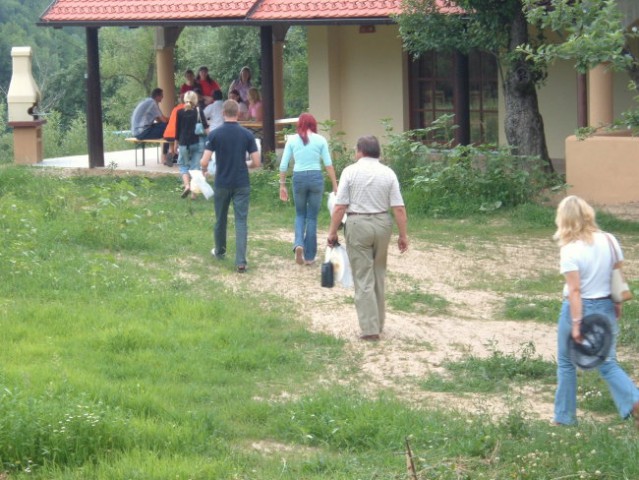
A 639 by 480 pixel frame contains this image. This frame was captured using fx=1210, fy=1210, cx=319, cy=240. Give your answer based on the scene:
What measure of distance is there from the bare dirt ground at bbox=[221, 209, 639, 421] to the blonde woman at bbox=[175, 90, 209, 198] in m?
2.81

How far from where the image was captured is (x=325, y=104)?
66.7 feet

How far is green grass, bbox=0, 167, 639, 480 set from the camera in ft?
20.4

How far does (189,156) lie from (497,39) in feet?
14.5

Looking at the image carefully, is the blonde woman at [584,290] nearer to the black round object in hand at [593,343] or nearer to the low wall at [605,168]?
the black round object in hand at [593,343]

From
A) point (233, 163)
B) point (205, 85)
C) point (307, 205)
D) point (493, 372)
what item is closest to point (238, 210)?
point (233, 163)

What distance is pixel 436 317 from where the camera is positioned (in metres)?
10.2

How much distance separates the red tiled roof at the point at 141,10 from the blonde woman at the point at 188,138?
2.98m

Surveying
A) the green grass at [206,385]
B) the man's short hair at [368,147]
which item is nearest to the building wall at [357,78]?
the green grass at [206,385]

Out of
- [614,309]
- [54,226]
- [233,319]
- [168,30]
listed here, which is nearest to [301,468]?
[614,309]

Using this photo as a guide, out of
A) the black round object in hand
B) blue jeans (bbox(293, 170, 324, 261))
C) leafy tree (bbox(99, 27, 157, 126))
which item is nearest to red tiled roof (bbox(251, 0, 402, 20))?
blue jeans (bbox(293, 170, 324, 261))

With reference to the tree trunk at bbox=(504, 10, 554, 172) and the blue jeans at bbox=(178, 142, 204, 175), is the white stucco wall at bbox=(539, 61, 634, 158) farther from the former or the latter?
the blue jeans at bbox=(178, 142, 204, 175)

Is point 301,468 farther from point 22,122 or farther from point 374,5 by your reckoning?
point 22,122

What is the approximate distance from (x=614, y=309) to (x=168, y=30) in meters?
17.2

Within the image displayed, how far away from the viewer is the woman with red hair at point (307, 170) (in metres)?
11.6
